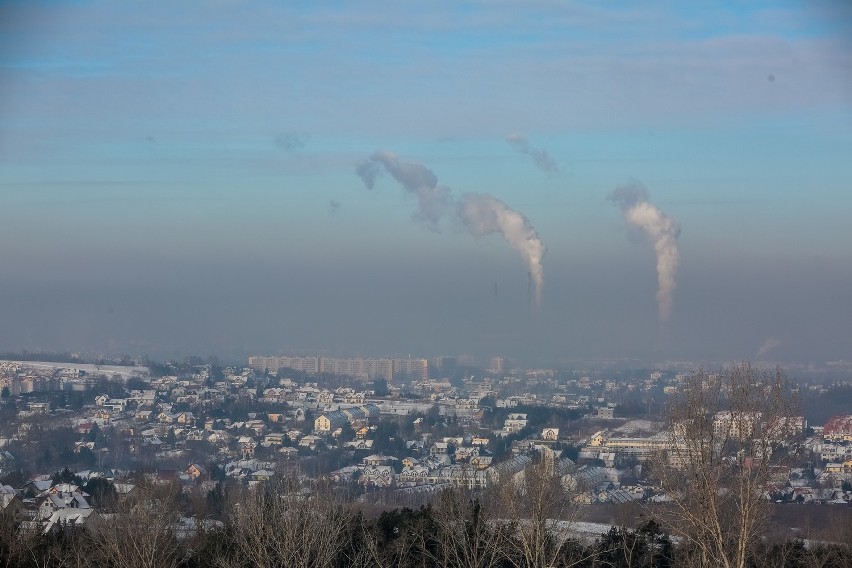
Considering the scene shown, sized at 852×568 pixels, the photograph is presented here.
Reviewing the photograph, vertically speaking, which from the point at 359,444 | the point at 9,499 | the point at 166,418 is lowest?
the point at 359,444

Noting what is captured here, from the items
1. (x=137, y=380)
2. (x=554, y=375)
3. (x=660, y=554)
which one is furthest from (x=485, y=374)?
(x=660, y=554)

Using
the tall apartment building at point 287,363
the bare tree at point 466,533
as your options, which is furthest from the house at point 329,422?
the bare tree at point 466,533

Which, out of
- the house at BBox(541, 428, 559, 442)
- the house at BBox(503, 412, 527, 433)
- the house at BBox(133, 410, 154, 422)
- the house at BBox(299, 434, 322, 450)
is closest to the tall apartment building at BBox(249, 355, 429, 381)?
the house at BBox(133, 410, 154, 422)

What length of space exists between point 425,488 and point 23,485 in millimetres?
11164

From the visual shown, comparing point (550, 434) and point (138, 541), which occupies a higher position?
point (138, 541)

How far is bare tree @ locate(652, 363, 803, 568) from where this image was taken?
39.2 ft

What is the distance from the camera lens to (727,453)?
41.2 feet

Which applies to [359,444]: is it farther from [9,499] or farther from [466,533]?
[466,533]

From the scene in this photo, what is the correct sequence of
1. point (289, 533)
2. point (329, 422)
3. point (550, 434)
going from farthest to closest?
1. point (329, 422)
2. point (550, 434)
3. point (289, 533)

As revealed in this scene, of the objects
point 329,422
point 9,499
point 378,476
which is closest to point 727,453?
point 9,499

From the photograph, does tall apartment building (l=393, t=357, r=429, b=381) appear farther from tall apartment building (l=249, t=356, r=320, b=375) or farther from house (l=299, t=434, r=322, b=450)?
house (l=299, t=434, r=322, b=450)

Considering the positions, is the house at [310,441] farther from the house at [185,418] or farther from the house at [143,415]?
the house at [143,415]

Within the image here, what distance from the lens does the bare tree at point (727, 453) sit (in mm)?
11945

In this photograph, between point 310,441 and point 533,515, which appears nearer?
point 533,515
